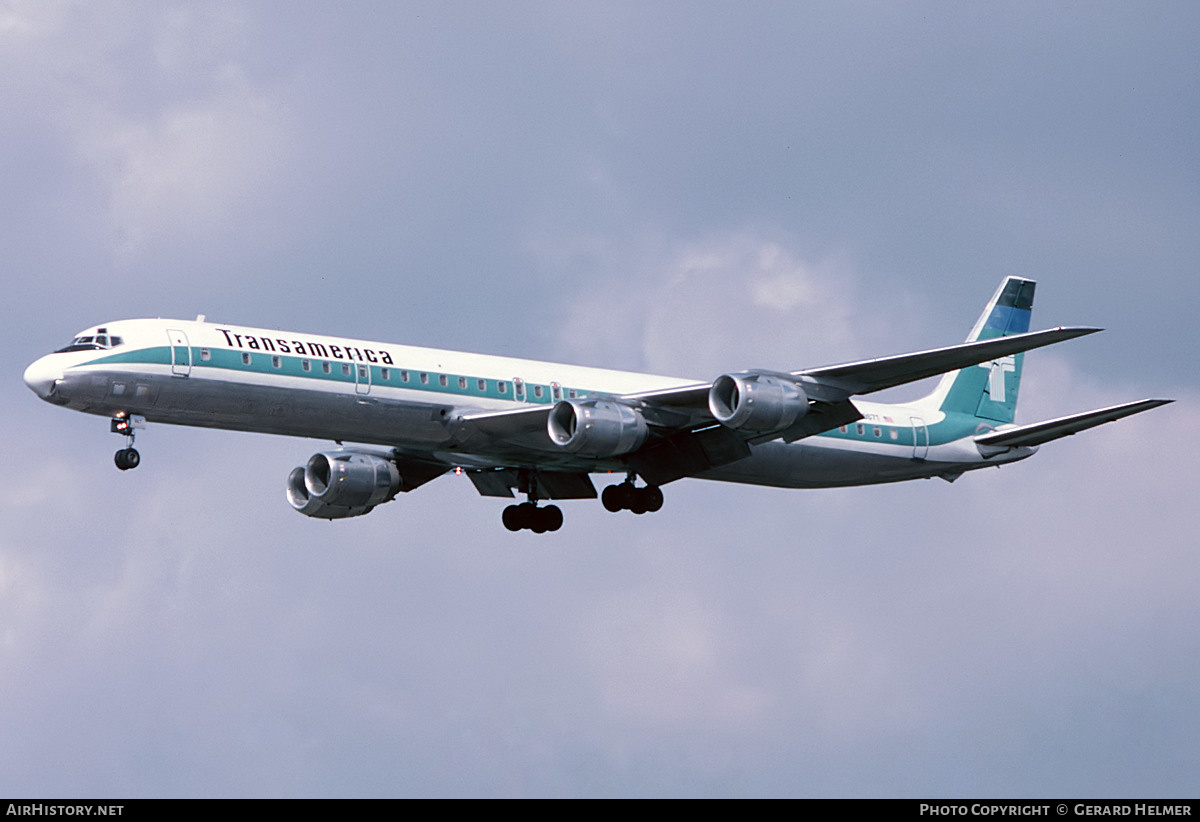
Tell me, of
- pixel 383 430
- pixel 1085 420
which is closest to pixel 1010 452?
pixel 1085 420

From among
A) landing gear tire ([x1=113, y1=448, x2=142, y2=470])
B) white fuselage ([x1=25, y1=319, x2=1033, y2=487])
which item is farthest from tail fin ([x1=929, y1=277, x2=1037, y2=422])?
landing gear tire ([x1=113, y1=448, x2=142, y2=470])

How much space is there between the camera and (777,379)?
4941 centimetres

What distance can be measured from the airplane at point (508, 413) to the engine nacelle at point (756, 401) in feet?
0.14

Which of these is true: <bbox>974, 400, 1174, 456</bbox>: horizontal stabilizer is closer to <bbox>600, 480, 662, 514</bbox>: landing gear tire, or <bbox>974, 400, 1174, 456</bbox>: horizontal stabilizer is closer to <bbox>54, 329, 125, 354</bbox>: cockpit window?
<bbox>600, 480, 662, 514</bbox>: landing gear tire

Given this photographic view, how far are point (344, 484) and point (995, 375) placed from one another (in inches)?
893

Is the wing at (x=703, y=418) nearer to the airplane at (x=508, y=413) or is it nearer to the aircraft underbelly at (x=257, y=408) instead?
the airplane at (x=508, y=413)

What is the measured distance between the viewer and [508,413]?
163 ft

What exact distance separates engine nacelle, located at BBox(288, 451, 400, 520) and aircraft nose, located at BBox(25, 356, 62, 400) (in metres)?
10.3

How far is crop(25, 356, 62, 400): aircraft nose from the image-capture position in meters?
46.3

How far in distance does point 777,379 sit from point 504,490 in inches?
→ 444

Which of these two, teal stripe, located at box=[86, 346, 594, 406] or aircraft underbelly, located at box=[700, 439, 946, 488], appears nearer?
teal stripe, located at box=[86, 346, 594, 406]

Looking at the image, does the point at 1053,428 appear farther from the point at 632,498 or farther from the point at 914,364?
the point at 632,498

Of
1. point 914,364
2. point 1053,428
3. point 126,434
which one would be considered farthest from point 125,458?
point 1053,428

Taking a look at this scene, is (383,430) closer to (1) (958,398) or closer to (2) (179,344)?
(2) (179,344)
